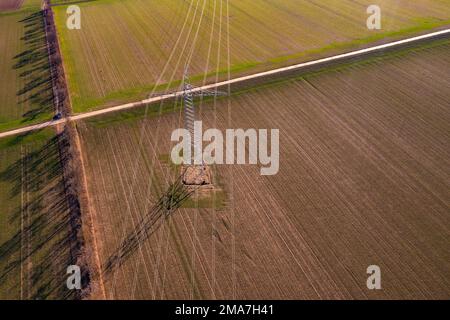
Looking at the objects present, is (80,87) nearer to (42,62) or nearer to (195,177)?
(42,62)

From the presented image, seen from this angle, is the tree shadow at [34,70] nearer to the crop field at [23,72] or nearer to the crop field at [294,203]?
the crop field at [23,72]

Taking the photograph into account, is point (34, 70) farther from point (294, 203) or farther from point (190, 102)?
point (294, 203)

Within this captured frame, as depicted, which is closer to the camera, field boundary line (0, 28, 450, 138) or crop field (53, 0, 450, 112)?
field boundary line (0, 28, 450, 138)

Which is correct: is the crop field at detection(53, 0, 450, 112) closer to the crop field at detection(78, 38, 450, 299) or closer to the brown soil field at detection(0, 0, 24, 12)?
the crop field at detection(78, 38, 450, 299)

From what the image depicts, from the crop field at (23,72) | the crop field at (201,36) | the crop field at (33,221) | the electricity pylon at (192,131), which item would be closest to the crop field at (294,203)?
the electricity pylon at (192,131)

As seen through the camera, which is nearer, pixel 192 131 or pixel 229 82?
pixel 192 131

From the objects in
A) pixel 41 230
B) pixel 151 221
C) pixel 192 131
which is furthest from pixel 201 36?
pixel 41 230

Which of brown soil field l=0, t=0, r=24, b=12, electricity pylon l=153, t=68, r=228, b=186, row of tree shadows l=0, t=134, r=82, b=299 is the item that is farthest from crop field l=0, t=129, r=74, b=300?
brown soil field l=0, t=0, r=24, b=12
